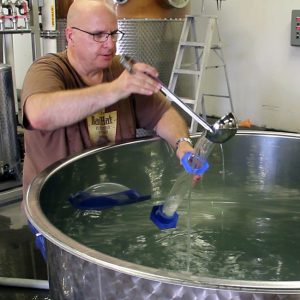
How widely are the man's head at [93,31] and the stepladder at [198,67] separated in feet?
5.88

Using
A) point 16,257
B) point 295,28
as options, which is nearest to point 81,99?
point 16,257

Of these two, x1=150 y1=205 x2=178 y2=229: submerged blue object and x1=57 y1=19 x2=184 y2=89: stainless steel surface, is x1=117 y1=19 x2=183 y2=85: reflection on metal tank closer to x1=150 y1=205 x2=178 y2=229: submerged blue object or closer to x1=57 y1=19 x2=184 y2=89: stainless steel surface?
x1=57 y1=19 x2=184 y2=89: stainless steel surface

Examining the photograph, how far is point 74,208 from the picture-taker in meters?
1.46

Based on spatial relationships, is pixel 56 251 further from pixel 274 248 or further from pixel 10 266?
pixel 10 266

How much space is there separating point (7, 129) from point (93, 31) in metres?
1.52

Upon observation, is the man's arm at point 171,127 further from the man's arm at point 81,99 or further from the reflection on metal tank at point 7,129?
the reflection on metal tank at point 7,129

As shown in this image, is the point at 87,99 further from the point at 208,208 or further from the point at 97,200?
the point at 208,208

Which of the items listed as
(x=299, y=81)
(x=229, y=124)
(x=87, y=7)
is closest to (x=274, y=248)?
(x=229, y=124)

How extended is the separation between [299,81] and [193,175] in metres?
2.68

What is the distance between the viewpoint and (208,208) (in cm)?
174

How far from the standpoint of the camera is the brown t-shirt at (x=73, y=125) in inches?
56.3

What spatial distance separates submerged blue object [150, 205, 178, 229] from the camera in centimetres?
150

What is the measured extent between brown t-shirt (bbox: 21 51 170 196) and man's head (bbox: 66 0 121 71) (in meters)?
0.09

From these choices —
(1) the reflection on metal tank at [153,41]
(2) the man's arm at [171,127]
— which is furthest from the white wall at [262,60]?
(2) the man's arm at [171,127]
